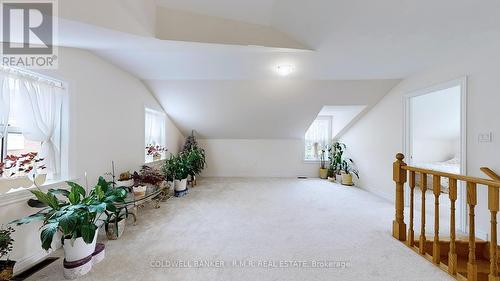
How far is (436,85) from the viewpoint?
3098 millimetres

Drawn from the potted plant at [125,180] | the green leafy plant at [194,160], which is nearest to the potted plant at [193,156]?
the green leafy plant at [194,160]

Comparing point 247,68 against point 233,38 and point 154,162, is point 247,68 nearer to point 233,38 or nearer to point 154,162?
point 233,38

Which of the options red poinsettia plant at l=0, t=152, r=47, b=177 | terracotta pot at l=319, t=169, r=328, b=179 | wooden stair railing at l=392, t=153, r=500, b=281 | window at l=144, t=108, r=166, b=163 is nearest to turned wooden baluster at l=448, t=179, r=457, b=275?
wooden stair railing at l=392, t=153, r=500, b=281

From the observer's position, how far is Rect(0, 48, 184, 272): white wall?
200 cm

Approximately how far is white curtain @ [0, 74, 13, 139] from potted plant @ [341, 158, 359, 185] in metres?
5.76

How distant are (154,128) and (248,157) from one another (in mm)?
2661

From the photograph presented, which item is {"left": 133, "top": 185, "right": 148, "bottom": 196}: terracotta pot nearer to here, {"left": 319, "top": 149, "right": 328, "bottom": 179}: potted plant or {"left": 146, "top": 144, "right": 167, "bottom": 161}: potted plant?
{"left": 146, "top": 144, "right": 167, "bottom": 161}: potted plant

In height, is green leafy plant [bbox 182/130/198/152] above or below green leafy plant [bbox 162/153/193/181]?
above

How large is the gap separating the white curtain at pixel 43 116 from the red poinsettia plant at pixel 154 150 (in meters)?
1.93

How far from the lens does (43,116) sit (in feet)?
7.43

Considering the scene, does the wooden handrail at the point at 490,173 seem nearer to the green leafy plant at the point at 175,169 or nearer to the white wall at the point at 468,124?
the white wall at the point at 468,124

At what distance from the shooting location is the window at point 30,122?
6.31ft

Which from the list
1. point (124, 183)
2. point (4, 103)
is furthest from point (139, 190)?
point (4, 103)

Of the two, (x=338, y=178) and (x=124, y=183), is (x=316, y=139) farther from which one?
(x=124, y=183)
